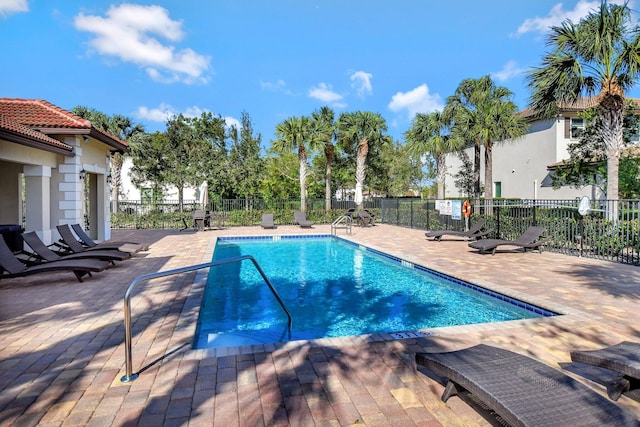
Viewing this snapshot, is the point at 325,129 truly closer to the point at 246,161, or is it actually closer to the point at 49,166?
the point at 246,161

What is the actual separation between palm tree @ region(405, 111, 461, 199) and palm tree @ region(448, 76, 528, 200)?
25.8 inches

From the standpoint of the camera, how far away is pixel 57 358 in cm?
366

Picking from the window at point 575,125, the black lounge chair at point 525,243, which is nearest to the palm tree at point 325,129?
the black lounge chair at point 525,243

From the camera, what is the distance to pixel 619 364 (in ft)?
9.18

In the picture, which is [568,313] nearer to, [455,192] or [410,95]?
[455,192]

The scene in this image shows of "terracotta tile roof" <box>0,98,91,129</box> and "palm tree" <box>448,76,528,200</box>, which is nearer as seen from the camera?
"terracotta tile roof" <box>0,98,91,129</box>

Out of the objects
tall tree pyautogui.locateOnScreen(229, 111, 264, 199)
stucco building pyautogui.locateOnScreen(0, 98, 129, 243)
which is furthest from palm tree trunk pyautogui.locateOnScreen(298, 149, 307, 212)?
stucco building pyautogui.locateOnScreen(0, 98, 129, 243)

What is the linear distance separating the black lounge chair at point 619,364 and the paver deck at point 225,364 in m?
0.10

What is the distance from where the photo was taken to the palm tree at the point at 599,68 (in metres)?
10.0

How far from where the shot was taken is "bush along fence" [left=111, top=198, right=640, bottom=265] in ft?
31.2

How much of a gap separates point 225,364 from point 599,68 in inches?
498

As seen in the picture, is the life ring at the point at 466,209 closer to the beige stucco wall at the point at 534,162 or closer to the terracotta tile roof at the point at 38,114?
the beige stucco wall at the point at 534,162

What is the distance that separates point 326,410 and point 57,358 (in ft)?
9.31

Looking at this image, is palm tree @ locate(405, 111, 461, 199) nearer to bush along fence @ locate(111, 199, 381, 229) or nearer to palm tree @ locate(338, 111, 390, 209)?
palm tree @ locate(338, 111, 390, 209)
